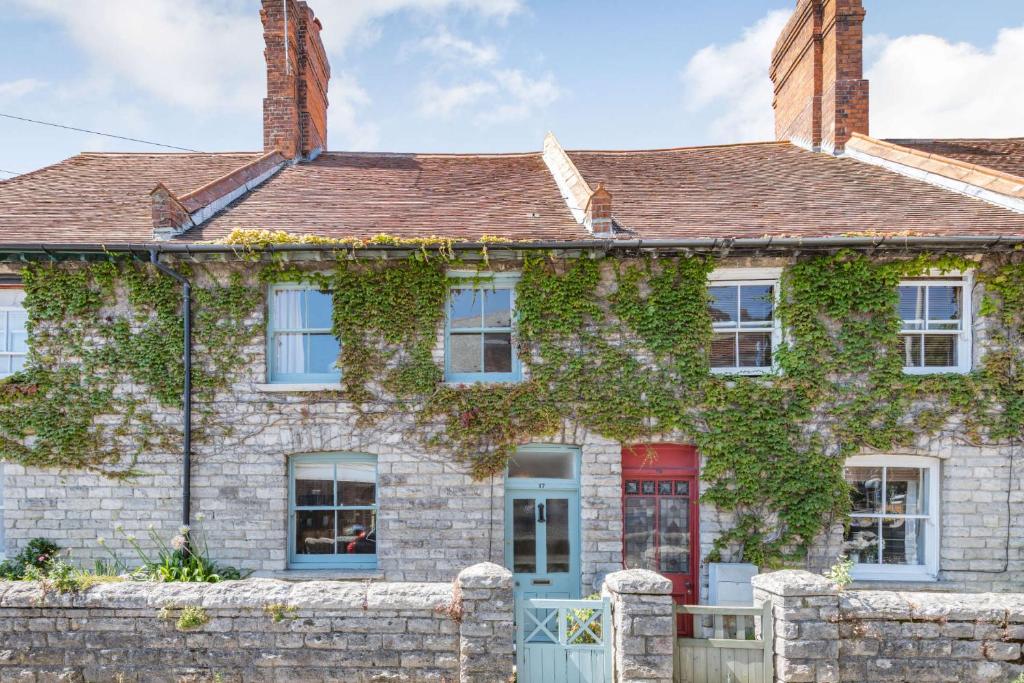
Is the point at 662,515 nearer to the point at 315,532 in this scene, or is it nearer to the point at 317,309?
the point at 315,532

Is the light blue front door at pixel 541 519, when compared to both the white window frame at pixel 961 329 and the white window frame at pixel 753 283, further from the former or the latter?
the white window frame at pixel 961 329

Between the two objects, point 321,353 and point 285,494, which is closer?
point 285,494

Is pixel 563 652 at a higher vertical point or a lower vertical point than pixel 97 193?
lower

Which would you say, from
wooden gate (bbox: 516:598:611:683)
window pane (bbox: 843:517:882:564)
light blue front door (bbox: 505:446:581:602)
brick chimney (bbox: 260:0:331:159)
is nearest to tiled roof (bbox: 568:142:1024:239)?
light blue front door (bbox: 505:446:581:602)

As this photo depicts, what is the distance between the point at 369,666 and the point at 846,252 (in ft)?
25.1

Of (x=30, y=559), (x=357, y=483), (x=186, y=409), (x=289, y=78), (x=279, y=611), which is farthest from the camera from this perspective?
(x=289, y=78)

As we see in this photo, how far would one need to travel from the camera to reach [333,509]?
906 centimetres

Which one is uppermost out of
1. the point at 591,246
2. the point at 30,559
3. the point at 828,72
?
the point at 828,72

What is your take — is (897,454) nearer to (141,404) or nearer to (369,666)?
(369,666)

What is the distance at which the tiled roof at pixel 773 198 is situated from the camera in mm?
8742

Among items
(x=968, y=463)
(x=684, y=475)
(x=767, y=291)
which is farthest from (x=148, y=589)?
(x=968, y=463)

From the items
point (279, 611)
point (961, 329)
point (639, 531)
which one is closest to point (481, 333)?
point (639, 531)

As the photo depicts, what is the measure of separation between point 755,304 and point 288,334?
21.9ft

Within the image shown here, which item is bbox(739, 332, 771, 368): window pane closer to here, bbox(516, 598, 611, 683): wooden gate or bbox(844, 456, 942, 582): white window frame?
bbox(844, 456, 942, 582): white window frame
